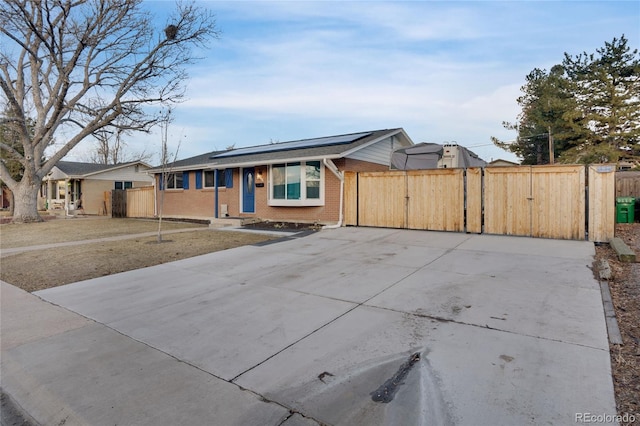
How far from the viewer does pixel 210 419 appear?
253 centimetres

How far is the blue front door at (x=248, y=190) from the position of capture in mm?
15492

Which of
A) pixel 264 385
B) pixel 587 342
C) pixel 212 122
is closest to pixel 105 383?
pixel 264 385

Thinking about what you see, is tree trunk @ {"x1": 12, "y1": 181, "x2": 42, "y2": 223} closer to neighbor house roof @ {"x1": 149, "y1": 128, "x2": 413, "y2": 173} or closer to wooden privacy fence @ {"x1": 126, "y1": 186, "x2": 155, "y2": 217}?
wooden privacy fence @ {"x1": 126, "y1": 186, "x2": 155, "y2": 217}

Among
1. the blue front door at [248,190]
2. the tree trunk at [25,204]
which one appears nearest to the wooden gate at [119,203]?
the tree trunk at [25,204]

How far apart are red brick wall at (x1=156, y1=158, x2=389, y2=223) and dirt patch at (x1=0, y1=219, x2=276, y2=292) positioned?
7.94 feet

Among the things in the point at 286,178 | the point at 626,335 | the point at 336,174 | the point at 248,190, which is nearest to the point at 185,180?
the point at 248,190

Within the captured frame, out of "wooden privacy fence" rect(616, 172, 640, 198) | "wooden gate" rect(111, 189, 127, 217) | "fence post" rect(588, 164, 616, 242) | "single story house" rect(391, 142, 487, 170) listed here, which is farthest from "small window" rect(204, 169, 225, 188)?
"wooden privacy fence" rect(616, 172, 640, 198)

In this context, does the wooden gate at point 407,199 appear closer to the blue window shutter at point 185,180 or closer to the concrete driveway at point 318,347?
the concrete driveway at point 318,347

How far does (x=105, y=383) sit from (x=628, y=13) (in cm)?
1217

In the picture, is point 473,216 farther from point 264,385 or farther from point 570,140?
point 570,140

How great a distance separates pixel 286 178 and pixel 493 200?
300 inches

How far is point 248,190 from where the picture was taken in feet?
51.5

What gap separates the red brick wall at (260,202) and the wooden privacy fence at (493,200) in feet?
2.56

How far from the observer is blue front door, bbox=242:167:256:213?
50.8 feet
